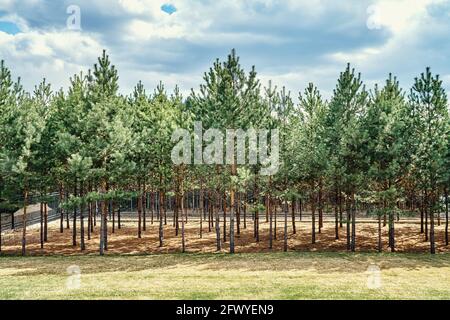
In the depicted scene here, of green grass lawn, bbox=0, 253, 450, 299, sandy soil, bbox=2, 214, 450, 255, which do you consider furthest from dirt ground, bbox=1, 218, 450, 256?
green grass lawn, bbox=0, 253, 450, 299

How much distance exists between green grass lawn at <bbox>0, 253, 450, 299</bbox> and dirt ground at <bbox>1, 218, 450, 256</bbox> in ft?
12.9

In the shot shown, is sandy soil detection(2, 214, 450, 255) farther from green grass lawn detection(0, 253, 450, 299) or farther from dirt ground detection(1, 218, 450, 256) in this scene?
green grass lawn detection(0, 253, 450, 299)

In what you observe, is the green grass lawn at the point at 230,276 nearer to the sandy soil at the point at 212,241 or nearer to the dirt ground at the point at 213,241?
the dirt ground at the point at 213,241

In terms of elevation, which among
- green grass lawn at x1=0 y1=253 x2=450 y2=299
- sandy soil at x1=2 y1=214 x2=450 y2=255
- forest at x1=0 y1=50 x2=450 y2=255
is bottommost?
sandy soil at x1=2 y1=214 x2=450 y2=255

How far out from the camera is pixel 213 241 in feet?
115

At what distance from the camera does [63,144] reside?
2758cm

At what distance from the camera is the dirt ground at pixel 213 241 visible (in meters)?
31.9

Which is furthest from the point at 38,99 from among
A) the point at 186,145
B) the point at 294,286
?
the point at 294,286

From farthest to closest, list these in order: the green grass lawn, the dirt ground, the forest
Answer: the dirt ground, the forest, the green grass lawn

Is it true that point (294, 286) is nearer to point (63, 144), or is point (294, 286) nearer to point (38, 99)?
point (63, 144)

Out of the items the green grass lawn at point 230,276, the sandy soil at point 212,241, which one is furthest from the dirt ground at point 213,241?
the green grass lawn at point 230,276

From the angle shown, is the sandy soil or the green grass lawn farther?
the sandy soil

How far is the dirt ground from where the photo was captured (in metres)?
31.9

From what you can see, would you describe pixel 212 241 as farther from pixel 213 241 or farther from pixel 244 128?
pixel 244 128
